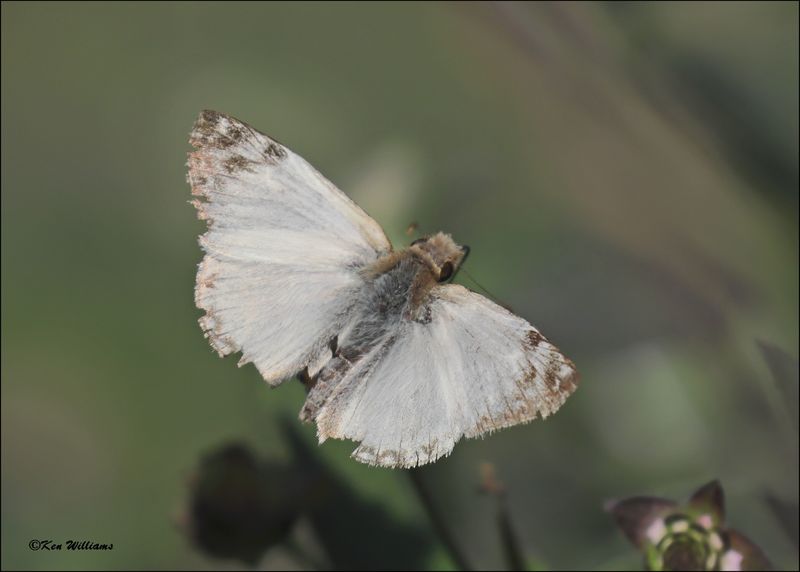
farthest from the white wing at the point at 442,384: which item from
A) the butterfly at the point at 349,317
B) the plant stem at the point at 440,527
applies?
the plant stem at the point at 440,527

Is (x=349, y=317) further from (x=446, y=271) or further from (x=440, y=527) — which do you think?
(x=440, y=527)

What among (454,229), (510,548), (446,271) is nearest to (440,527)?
(510,548)

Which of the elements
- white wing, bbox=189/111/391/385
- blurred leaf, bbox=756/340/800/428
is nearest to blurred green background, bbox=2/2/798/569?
blurred leaf, bbox=756/340/800/428

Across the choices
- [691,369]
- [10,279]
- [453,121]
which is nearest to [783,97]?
[691,369]

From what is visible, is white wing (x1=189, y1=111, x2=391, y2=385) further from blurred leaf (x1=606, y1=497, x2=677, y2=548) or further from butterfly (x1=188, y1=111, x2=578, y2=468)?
blurred leaf (x1=606, y1=497, x2=677, y2=548)

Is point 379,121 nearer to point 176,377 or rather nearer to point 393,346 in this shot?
point 176,377

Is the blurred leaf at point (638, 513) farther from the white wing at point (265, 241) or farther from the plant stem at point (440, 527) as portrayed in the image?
the white wing at point (265, 241)

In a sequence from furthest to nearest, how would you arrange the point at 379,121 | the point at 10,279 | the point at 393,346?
the point at 379,121, the point at 10,279, the point at 393,346

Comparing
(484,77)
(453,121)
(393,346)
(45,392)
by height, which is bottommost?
(45,392)
